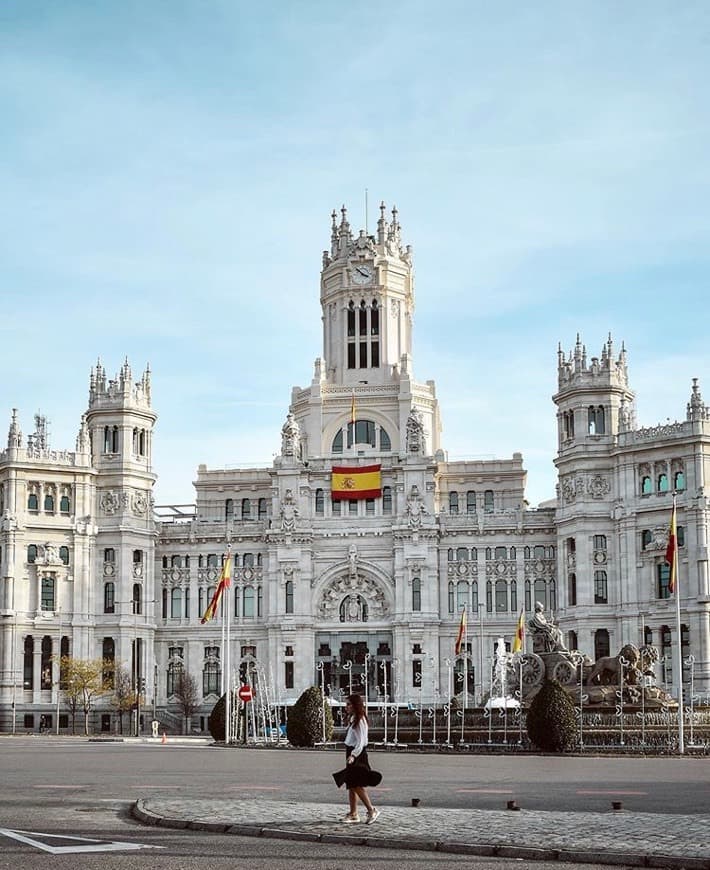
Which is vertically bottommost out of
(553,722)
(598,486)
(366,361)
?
(553,722)

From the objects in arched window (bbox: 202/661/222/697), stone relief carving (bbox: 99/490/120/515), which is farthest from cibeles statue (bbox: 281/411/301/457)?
arched window (bbox: 202/661/222/697)

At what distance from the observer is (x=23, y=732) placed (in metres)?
127

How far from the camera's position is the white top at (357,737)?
87.0 feet

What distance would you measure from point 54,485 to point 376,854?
384 feet

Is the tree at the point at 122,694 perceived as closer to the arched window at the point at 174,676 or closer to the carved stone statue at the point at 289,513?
the arched window at the point at 174,676

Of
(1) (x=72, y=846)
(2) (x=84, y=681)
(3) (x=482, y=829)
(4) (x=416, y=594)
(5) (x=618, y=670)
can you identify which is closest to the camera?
(1) (x=72, y=846)

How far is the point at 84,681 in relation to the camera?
415 feet

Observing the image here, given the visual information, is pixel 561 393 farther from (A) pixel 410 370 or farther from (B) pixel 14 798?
(B) pixel 14 798

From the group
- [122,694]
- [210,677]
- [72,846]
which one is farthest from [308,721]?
[210,677]

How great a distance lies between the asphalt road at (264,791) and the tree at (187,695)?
7394cm

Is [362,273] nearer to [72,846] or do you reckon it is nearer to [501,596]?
[501,596]

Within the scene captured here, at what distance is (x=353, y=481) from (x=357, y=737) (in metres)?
111

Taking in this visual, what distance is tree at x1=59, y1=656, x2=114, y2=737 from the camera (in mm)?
126375

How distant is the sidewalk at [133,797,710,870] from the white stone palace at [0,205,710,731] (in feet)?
329
